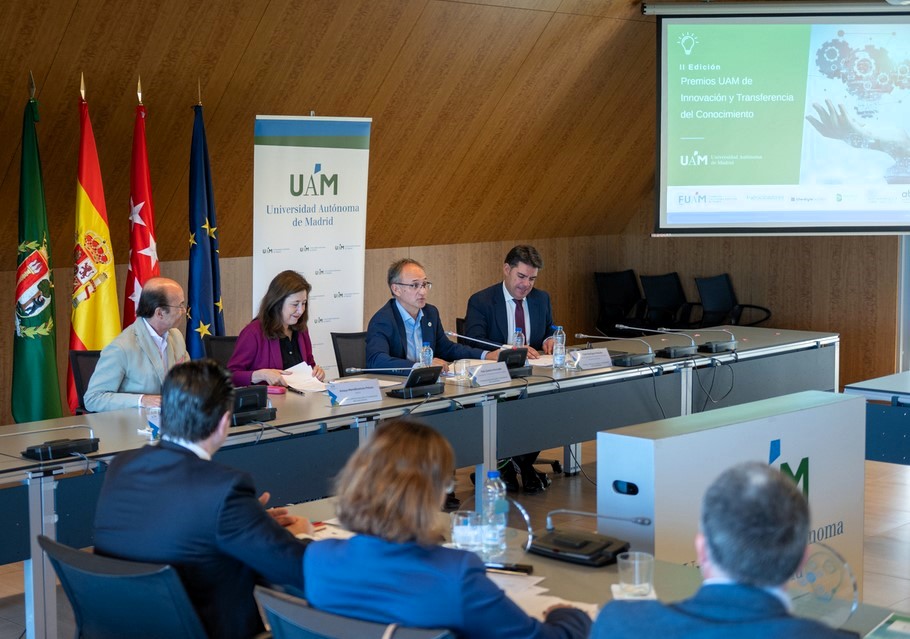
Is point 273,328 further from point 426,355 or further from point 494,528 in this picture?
point 494,528

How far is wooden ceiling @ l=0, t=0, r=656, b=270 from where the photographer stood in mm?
5648

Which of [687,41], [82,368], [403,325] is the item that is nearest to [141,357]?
[82,368]

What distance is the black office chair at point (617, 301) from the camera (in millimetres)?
9641

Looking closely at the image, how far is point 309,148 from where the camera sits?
6.35 metres

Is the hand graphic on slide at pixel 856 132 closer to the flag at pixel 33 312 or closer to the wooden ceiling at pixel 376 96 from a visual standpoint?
the wooden ceiling at pixel 376 96

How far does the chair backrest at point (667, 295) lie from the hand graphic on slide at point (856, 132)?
262cm

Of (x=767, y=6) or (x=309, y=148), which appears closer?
(x=309, y=148)

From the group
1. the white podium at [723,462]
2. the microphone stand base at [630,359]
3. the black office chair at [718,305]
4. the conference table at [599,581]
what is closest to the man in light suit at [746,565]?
the conference table at [599,581]

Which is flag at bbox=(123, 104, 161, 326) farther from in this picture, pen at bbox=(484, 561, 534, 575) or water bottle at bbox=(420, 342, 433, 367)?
pen at bbox=(484, 561, 534, 575)

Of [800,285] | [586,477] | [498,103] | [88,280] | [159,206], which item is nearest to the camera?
[88,280]

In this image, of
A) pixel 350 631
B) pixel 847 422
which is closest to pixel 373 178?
pixel 847 422

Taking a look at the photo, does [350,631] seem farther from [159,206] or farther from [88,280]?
[159,206]

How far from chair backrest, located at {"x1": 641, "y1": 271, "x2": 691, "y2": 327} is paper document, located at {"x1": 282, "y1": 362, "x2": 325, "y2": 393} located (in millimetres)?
5317

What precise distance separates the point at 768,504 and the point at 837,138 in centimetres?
622
